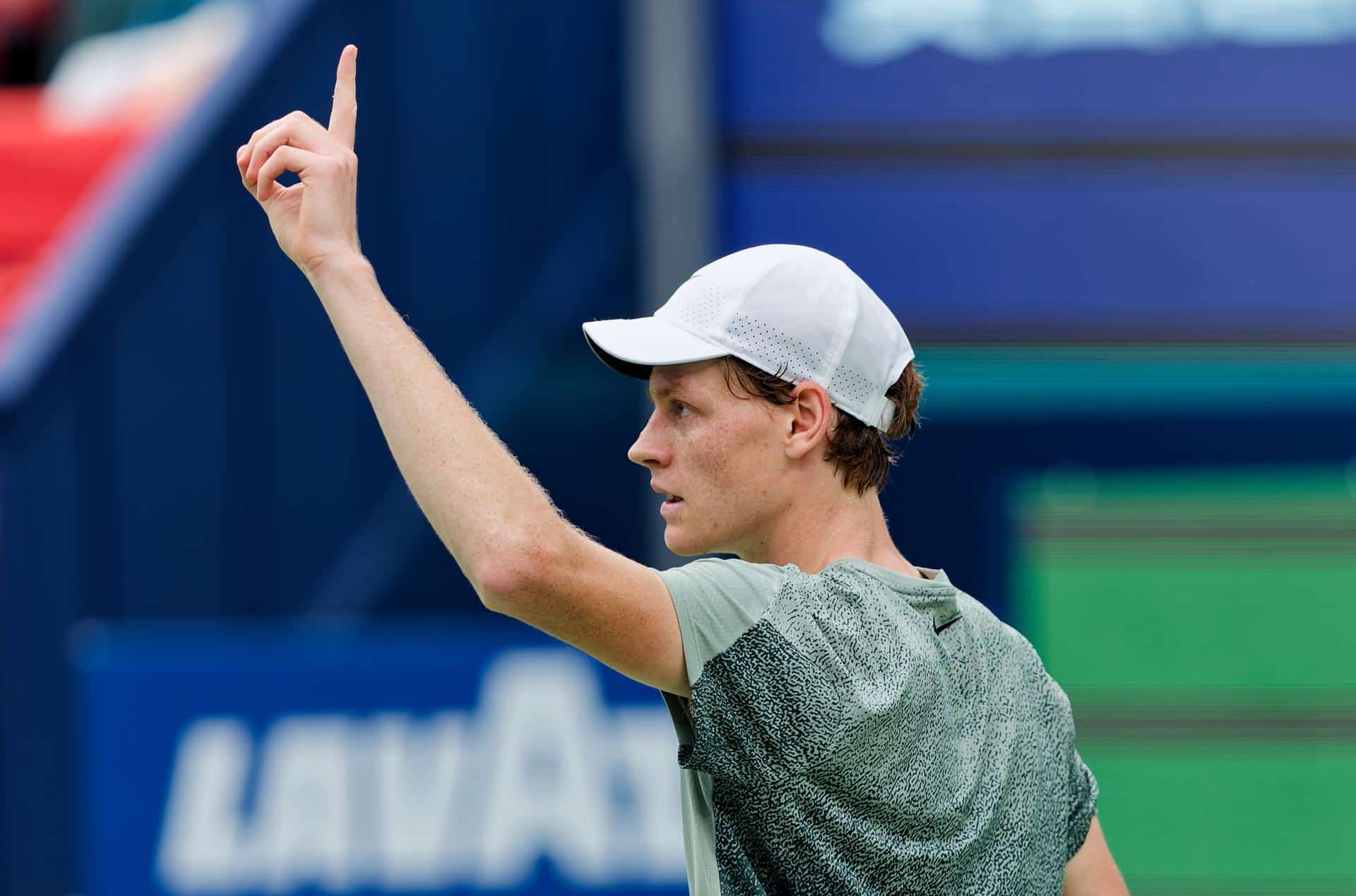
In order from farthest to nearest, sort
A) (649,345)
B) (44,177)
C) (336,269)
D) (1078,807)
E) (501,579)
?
(44,177) < (1078,807) < (649,345) < (336,269) < (501,579)

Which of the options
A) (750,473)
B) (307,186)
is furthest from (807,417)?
(307,186)

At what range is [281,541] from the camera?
17.3 ft

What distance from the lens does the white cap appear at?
202cm

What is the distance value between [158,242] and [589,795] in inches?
72.6

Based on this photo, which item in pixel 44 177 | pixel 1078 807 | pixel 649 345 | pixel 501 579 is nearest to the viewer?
pixel 501 579

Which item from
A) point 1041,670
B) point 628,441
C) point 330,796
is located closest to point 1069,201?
point 628,441

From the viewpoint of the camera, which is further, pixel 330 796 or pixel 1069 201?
pixel 1069 201

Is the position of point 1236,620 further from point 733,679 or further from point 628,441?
point 733,679

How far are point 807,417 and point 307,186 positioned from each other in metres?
0.57

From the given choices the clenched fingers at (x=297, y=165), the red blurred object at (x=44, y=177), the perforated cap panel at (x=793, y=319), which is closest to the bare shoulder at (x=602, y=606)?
the perforated cap panel at (x=793, y=319)

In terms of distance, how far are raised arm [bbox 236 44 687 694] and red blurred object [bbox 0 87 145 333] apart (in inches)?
236

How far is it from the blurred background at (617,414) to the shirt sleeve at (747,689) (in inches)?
A: 122

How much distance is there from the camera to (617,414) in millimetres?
6129

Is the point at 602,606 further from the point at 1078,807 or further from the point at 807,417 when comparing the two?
the point at 1078,807
